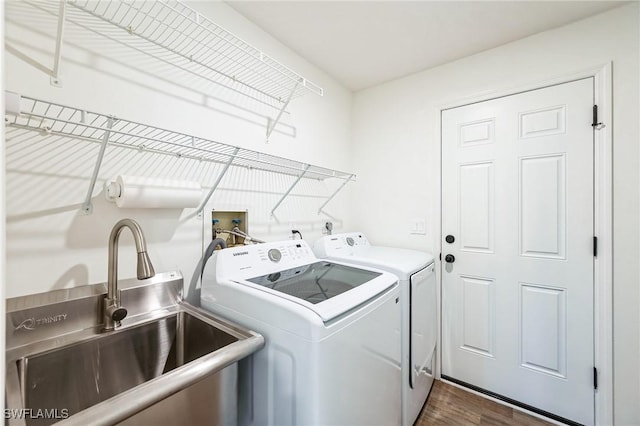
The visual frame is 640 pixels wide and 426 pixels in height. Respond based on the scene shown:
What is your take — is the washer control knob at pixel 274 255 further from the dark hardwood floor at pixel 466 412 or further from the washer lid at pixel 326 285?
the dark hardwood floor at pixel 466 412

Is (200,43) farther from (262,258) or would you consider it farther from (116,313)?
(116,313)

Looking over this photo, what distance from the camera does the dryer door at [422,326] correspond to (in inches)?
63.2

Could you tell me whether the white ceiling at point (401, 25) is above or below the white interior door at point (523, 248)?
above

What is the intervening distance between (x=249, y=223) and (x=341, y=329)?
37.6 inches

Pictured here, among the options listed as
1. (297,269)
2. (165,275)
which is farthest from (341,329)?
(165,275)

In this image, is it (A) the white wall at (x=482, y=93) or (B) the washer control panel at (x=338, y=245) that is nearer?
(A) the white wall at (x=482, y=93)

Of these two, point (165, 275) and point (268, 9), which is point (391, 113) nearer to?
point (268, 9)

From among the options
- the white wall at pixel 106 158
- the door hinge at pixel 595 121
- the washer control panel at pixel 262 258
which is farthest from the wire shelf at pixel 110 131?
the door hinge at pixel 595 121

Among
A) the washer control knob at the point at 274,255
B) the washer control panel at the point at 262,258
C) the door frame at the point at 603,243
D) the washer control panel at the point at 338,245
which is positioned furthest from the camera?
the washer control panel at the point at 338,245

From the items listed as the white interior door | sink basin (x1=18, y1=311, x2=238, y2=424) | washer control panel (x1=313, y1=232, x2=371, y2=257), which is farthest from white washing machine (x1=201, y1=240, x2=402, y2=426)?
the white interior door

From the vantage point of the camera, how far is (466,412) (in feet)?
6.15

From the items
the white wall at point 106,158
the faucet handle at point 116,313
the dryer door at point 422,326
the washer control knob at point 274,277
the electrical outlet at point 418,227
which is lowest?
the dryer door at point 422,326

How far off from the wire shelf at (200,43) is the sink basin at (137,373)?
1.18 metres

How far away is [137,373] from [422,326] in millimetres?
1557
